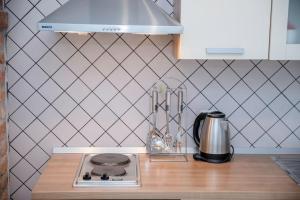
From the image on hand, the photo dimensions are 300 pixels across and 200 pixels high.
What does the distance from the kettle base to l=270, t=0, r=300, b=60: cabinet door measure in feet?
1.95

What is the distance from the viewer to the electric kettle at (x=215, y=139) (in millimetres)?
2234

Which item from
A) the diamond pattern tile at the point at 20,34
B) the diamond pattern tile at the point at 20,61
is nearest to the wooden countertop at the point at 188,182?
the diamond pattern tile at the point at 20,61

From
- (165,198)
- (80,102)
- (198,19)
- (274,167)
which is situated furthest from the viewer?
(80,102)

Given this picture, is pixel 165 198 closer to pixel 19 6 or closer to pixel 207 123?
pixel 207 123

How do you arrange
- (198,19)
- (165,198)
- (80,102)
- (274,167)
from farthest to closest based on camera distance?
1. (80,102)
2. (274,167)
3. (198,19)
4. (165,198)

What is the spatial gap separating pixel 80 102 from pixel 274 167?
1119 mm

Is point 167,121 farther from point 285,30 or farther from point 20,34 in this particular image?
point 20,34

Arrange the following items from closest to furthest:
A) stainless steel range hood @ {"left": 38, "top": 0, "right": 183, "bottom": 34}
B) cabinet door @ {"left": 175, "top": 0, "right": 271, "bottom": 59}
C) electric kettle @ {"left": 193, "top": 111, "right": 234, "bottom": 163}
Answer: stainless steel range hood @ {"left": 38, "top": 0, "right": 183, "bottom": 34} → cabinet door @ {"left": 175, "top": 0, "right": 271, "bottom": 59} → electric kettle @ {"left": 193, "top": 111, "right": 234, "bottom": 163}

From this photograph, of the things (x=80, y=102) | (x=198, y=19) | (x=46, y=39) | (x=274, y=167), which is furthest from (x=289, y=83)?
(x=46, y=39)

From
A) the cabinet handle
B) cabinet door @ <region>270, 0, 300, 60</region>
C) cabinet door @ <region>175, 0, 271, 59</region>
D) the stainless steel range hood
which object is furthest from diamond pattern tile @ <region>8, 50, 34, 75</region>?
cabinet door @ <region>270, 0, 300, 60</region>

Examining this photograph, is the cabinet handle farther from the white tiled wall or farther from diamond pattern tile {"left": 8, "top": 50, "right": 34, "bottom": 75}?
diamond pattern tile {"left": 8, "top": 50, "right": 34, "bottom": 75}

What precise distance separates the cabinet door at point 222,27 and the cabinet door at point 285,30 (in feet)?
0.12

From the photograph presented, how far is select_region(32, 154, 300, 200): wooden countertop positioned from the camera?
1.85m

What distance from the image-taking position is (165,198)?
186 cm
